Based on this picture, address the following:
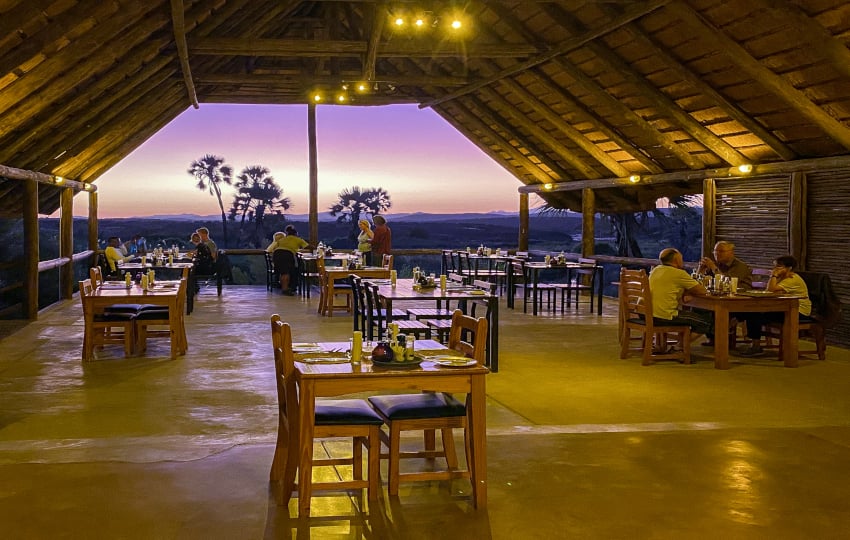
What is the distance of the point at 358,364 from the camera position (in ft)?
14.1

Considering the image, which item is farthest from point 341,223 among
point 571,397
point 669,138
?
point 571,397

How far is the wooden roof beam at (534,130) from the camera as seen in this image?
14773 millimetres

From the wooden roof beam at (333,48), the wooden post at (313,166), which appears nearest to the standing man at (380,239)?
the wooden post at (313,166)

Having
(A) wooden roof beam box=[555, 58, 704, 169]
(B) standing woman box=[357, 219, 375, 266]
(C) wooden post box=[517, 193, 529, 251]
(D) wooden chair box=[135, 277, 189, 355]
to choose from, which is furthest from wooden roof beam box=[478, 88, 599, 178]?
(D) wooden chair box=[135, 277, 189, 355]

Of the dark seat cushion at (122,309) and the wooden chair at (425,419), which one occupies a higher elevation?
the dark seat cushion at (122,309)

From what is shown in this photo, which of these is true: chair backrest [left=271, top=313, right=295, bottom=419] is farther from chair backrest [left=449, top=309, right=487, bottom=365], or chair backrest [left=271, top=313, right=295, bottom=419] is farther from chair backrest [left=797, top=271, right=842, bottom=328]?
chair backrest [left=797, top=271, right=842, bottom=328]

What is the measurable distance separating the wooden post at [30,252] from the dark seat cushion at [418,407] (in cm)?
883

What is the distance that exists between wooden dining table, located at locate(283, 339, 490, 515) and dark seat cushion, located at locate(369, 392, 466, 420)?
129 mm

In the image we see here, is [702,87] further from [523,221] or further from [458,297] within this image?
[523,221]

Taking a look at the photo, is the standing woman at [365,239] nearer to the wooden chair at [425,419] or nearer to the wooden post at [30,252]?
the wooden post at [30,252]

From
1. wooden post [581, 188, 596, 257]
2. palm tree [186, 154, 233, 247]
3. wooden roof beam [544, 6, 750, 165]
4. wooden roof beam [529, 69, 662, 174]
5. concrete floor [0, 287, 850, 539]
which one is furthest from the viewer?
palm tree [186, 154, 233, 247]

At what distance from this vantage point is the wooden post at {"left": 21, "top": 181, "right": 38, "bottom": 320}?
38.9 ft

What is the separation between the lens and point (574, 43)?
11.3 metres

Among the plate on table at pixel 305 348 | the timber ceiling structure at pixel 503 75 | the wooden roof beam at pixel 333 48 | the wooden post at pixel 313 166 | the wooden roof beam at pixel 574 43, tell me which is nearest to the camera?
the plate on table at pixel 305 348
